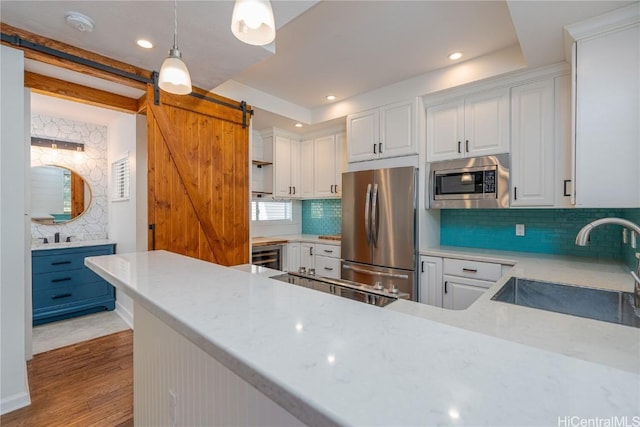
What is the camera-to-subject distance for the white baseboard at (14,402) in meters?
1.86

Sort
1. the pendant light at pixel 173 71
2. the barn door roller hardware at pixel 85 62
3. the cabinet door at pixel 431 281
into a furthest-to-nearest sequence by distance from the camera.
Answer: the cabinet door at pixel 431 281, the barn door roller hardware at pixel 85 62, the pendant light at pixel 173 71

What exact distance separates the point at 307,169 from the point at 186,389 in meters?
3.59

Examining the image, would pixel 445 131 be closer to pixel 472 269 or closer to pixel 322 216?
pixel 472 269

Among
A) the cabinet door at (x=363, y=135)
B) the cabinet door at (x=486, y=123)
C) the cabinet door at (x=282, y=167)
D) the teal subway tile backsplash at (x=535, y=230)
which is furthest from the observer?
the cabinet door at (x=282, y=167)

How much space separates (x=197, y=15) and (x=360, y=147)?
87.0 inches

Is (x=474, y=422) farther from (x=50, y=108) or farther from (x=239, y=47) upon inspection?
(x=50, y=108)

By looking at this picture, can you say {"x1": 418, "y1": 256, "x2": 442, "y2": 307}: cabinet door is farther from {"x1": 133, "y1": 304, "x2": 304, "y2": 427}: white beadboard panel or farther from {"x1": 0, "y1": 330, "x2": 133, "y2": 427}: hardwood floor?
{"x1": 0, "y1": 330, "x2": 133, "y2": 427}: hardwood floor

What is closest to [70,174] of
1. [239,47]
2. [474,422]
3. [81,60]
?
[81,60]

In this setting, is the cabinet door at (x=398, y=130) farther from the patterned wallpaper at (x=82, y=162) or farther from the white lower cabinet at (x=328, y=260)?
the patterned wallpaper at (x=82, y=162)

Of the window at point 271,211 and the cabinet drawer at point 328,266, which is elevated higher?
the window at point 271,211

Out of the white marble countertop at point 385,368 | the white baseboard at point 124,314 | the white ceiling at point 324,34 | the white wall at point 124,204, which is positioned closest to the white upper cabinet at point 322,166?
the white ceiling at point 324,34

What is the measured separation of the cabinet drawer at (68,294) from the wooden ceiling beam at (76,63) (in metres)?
2.59

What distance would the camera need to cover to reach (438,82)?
2.94 metres

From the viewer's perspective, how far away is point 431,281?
112 inches
